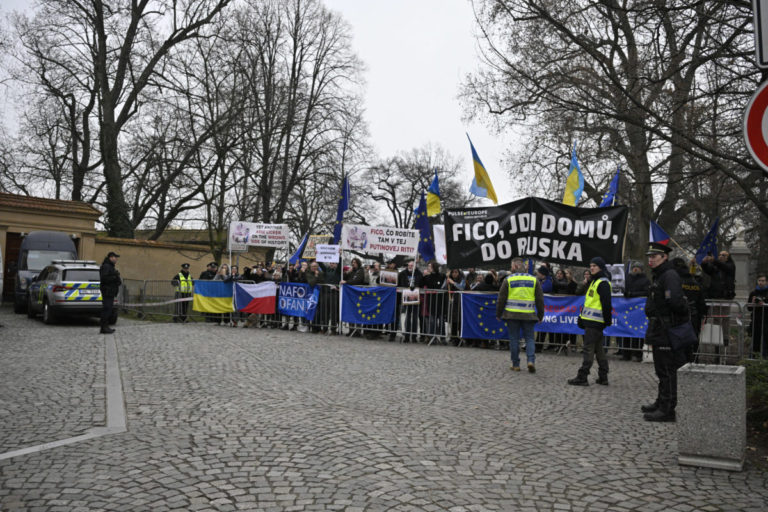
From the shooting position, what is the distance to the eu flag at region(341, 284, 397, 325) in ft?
51.8

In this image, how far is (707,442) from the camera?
17.9ft

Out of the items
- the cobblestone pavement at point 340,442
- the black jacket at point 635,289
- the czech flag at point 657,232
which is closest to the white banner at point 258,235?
the cobblestone pavement at point 340,442

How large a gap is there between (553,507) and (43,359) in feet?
30.2

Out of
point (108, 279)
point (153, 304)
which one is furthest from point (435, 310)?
point (153, 304)

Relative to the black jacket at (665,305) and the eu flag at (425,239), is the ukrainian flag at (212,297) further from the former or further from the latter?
the black jacket at (665,305)

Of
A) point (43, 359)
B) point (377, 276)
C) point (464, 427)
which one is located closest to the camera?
point (464, 427)

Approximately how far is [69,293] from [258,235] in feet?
17.7

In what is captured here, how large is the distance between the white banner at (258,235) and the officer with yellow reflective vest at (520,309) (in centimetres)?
1003

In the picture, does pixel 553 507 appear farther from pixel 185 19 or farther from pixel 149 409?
pixel 185 19

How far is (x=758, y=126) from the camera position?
362 centimetres

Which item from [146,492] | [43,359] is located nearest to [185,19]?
[43,359]

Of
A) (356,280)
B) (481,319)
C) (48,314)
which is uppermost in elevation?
(356,280)

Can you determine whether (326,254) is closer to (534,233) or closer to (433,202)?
(433,202)

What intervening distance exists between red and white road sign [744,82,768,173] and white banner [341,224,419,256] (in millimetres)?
12343
